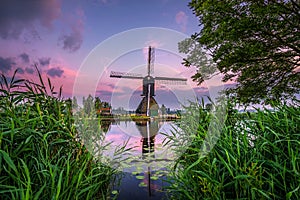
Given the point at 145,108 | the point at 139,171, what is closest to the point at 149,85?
the point at 145,108

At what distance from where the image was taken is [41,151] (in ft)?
6.08

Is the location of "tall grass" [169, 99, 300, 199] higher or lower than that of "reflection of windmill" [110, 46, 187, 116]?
lower

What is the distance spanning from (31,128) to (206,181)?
166 centimetres

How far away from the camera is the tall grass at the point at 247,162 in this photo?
5.64ft

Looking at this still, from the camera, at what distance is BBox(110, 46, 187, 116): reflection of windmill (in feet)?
62.3

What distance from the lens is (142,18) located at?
297 inches

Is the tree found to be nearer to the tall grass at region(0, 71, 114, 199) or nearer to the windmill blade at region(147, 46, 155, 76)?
the tall grass at region(0, 71, 114, 199)

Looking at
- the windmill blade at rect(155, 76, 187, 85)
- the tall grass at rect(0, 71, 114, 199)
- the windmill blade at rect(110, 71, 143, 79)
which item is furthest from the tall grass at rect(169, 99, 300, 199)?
the windmill blade at rect(155, 76, 187, 85)

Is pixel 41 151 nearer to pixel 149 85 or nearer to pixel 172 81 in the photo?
pixel 149 85

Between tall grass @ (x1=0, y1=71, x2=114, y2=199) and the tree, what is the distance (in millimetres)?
5858

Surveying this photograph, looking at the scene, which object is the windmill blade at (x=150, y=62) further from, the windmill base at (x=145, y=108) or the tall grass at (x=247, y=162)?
the tall grass at (x=247, y=162)

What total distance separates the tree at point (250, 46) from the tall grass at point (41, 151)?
19.2 feet

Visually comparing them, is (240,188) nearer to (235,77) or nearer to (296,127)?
(296,127)

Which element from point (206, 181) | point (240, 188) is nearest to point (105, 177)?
point (206, 181)
